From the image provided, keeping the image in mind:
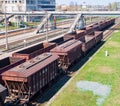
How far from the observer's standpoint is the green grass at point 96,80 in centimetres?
2392

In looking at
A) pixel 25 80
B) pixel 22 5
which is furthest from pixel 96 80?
pixel 22 5

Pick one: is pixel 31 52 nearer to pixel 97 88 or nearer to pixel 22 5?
pixel 97 88

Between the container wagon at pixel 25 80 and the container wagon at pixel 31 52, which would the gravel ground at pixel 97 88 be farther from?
the container wagon at pixel 31 52

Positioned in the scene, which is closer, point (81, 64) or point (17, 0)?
point (81, 64)

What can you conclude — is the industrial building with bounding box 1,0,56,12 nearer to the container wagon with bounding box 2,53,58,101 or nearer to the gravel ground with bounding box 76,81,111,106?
the gravel ground with bounding box 76,81,111,106

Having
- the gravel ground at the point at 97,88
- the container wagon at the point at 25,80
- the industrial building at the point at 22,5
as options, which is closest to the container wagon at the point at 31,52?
the container wagon at the point at 25,80

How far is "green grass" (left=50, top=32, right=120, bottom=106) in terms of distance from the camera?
23.9m

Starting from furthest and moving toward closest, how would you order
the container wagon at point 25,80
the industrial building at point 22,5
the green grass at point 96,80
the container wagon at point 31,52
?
the industrial building at point 22,5
the container wagon at point 31,52
the green grass at point 96,80
the container wagon at point 25,80

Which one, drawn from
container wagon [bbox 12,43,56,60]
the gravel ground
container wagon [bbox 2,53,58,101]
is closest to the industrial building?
container wagon [bbox 12,43,56,60]

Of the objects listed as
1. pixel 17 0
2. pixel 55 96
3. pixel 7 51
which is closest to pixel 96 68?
pixel 55 96

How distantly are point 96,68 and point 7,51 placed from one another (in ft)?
70.1

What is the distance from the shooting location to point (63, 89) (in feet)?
89.6

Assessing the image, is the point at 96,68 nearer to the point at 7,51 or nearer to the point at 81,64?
the point at 81,64

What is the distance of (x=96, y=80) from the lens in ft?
102
